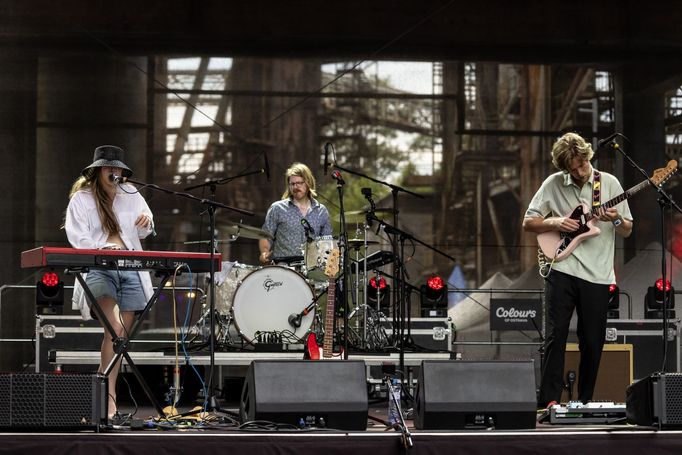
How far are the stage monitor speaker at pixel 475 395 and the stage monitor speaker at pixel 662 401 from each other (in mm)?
527

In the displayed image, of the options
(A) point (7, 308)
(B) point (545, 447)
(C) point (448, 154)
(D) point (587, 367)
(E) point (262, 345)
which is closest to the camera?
(B) point (545, 447)

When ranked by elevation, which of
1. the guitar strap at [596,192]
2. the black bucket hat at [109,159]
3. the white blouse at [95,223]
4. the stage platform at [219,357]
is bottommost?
the stage platform at [219,357]

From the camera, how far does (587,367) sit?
637cm

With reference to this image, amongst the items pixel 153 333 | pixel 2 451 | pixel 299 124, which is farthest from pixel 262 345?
pixel 2 451

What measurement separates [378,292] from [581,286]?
2.88 meters

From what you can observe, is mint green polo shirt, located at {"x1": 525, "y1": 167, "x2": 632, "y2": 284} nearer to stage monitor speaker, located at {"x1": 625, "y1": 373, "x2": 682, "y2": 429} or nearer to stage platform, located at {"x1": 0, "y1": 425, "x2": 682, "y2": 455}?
stage monitor speaker, located at {"x1": 625, "y1": 373, "x2": 682, "y2": 429}

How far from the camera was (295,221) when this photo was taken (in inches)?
340

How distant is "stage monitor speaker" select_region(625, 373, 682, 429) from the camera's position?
16.2ft

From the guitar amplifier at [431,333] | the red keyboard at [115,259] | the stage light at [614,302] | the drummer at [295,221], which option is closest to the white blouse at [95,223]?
the red keyboard at [115,259]

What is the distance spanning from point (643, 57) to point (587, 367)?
5668 millimetres

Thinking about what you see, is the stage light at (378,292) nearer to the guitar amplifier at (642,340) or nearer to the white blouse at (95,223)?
the guitar amplifier at (642,340)

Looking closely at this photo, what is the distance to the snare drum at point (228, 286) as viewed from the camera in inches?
343

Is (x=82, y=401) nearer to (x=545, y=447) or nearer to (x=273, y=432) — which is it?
(x=273, y=432)

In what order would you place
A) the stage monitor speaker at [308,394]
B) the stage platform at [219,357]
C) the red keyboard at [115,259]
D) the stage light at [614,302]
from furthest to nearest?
the stage light at [614,302], the stage platform at [219,357], the red keyboard at [115,259], the stage monitor speaker at [308,394]
